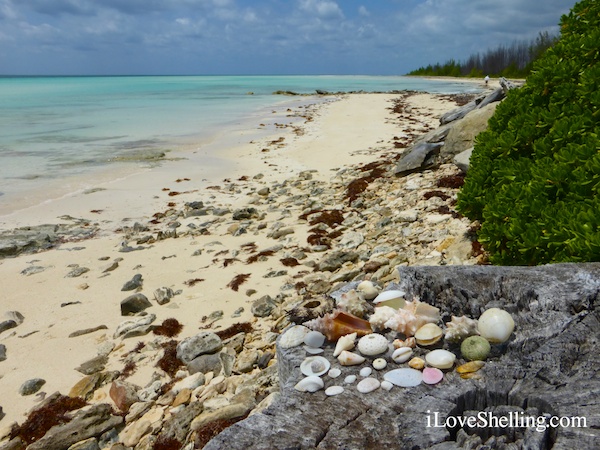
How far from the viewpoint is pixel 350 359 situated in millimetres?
2529

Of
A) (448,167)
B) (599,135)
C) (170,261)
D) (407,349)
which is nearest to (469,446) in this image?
(407,349)

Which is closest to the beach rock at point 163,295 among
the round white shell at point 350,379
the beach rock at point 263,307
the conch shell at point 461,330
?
the beach rock at point 263,307

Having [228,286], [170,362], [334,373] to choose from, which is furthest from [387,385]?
[228,286]

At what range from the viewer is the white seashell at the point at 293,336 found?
9.29 feet

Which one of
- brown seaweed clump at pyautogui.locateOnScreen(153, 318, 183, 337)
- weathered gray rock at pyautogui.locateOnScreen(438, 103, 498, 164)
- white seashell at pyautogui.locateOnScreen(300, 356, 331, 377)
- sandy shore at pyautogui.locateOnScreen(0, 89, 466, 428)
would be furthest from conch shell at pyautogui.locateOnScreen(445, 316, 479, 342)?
weathered gray rock at pyautogui.locateOnScreen(438, 103, 498, 164)

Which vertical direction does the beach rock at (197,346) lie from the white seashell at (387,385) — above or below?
below

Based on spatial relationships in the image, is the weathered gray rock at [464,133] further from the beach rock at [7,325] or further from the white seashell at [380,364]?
the beach rock at [7,325]

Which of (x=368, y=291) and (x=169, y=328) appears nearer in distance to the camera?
(x=368, y=291)

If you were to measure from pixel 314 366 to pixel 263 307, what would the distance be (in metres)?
3.25

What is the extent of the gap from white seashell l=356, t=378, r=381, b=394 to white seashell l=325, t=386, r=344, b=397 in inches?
3.6

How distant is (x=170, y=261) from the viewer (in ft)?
25.6

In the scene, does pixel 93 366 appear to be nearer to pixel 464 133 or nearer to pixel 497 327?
pixel 497 327

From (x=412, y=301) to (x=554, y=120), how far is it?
9.37 feet
